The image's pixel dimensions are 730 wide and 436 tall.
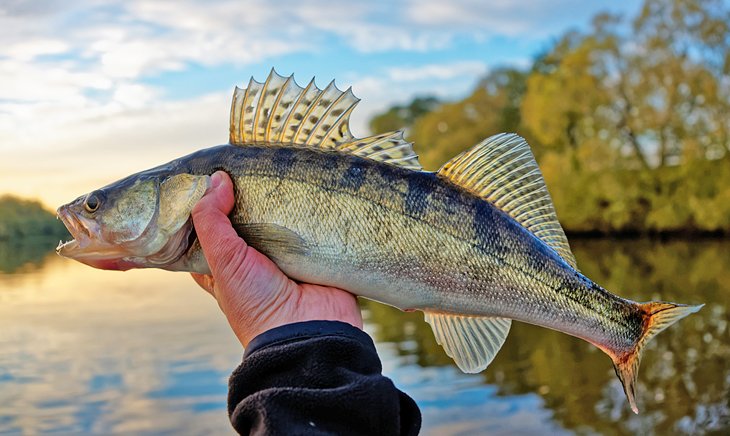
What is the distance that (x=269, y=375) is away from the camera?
2336 millimetres

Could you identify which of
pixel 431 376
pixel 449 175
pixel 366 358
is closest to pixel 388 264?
pixel 449 175

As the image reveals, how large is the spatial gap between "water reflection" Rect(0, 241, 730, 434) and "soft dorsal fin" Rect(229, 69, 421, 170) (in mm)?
17578

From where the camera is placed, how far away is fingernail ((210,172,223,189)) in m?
3.08

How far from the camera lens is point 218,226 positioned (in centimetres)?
299

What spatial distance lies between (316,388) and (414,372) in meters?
23.1

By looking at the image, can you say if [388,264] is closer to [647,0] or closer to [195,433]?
[195,433]

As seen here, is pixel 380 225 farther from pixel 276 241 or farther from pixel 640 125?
pixel 640 125

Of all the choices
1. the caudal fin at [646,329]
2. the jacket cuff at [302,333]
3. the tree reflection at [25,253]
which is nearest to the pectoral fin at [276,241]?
the jacket cuff at [302,333]

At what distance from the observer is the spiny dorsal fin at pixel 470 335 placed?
3205 millimetres

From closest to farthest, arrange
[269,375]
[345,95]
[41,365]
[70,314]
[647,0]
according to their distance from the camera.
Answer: [269,375] < [345,95] < [41,365] < [70,314] < [647,0]

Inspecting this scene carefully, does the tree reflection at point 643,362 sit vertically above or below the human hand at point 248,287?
below

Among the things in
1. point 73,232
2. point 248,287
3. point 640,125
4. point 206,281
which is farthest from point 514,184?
point 640,125

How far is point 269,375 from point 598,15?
5118 cm

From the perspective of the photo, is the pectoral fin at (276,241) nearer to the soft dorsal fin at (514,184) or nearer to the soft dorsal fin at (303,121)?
the soft dorsal fin at (303,121)
